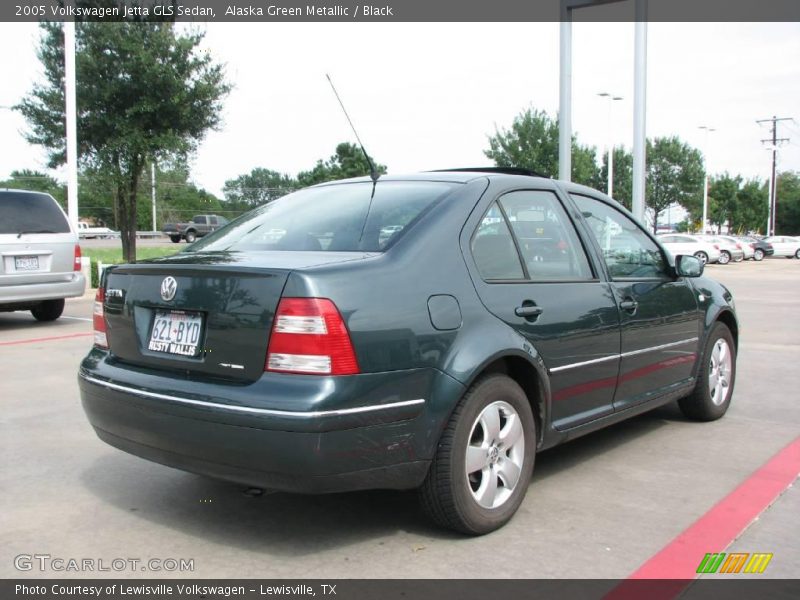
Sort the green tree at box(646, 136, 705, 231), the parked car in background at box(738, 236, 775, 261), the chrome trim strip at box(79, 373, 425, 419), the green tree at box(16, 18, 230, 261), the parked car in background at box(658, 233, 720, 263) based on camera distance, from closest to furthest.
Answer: the chrome trim strip at box(79, 373, 425, 419), the green tree at box(16, 18, 230, 261), the parked car in background at box(658, 233, 720, 263), the parked car in background at box(738, 236, 775, 261), the green tree at box(646, 136, 705, 231)

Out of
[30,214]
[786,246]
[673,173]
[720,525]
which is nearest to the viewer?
[720,525]

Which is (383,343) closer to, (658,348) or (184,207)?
(658,348)

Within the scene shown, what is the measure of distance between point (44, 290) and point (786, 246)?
4809 centimetres

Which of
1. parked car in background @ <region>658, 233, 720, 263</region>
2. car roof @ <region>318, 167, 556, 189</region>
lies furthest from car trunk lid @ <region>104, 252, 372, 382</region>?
parked car in background @ <region>658, 233, 720, 263</region>

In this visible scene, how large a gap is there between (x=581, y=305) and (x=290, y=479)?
1.87 metres

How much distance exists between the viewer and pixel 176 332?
3.41 m

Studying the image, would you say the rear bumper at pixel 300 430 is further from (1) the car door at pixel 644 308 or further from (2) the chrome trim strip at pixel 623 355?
(1) the car door at pixel 644 308

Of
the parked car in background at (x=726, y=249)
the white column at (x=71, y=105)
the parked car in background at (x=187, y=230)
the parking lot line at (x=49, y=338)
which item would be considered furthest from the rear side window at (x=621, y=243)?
the parked car in background at (x=187, y=230)

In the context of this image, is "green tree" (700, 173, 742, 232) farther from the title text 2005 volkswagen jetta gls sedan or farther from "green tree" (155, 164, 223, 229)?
the title text 2005 volkswagen jetta gls sedan

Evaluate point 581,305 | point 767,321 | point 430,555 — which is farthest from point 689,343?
point 767,321

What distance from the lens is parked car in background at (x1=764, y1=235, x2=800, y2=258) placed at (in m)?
48.6

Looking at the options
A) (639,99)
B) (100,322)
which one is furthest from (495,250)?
(639,99)

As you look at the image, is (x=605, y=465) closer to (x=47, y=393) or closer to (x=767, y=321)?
(x=47, y=393)

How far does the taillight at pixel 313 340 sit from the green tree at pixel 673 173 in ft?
201
